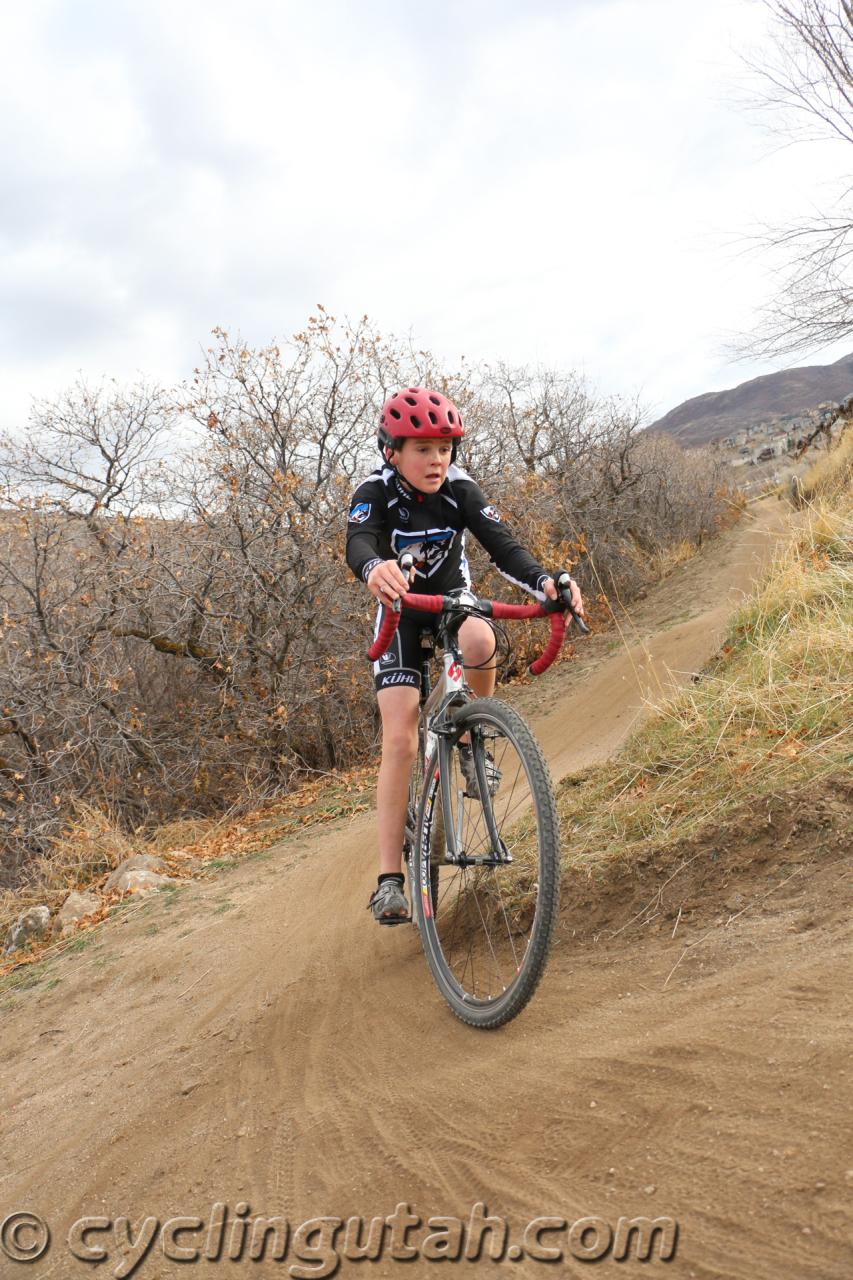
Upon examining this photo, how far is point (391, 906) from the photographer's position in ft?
10.7

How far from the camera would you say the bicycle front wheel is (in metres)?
2.48

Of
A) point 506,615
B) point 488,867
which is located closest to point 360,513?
point 506,615

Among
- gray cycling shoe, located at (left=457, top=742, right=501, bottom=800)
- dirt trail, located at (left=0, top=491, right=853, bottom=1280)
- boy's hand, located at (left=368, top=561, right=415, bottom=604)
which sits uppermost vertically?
boy's hand, located at (left=368, top=561, right=415, bottom=604)

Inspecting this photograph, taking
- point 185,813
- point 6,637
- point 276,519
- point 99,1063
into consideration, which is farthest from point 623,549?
point 99,1063

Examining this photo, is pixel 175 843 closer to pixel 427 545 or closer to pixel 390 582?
pixel 427 545

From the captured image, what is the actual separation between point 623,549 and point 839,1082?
15.6 m

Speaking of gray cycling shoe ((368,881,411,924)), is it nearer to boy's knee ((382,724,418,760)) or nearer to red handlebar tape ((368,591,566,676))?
boy's knee ((382,724,418,760))

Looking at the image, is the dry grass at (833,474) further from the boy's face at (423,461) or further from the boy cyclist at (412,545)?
the boy's face at (423,461)

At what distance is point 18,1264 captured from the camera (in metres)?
2.15

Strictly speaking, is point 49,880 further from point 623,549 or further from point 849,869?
point 623,549

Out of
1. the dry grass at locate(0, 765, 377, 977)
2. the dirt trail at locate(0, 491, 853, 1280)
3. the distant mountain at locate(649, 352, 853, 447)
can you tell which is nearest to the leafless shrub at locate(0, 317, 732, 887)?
the dry grass at locate(0, 765, 377, 977)

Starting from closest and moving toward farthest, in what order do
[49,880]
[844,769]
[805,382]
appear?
[844,769] → [49,880] → [805,382]

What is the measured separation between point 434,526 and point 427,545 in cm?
9

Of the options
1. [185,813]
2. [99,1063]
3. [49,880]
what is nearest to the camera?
[99,1063]
